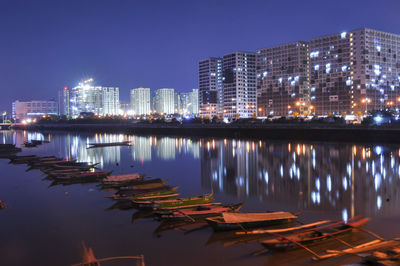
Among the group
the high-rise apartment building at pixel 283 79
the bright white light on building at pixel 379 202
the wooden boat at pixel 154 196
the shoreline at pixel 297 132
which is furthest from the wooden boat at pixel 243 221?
the high-rise apartment building at pixel 283 79

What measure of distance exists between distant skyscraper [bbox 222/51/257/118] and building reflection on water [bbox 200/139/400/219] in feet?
474

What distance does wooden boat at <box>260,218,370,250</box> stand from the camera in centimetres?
1210

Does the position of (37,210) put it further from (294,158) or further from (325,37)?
(325,37)

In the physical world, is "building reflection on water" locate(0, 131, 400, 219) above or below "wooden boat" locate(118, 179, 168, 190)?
below

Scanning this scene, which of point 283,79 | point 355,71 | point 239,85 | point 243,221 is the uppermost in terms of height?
point 283,79

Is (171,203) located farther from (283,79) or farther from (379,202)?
(283,79)

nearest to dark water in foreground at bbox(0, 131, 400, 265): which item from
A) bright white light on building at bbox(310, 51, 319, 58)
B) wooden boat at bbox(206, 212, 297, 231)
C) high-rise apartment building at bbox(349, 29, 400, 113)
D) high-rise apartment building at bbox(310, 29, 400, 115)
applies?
wooden boat at bbox(206, 212, 297, 231)

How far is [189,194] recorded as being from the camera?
73.4 feet

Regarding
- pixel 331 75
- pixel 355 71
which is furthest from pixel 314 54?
pixel 355 71

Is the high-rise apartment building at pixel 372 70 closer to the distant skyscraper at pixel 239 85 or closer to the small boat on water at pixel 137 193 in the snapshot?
the distant skyscraper at pixel 239 85

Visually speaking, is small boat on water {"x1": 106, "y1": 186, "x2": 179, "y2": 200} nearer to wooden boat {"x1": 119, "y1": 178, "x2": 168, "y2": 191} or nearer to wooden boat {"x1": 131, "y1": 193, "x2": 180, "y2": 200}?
wooden boat {"x1": 131, "y1": 193, "x2": 180, "y2": 200}

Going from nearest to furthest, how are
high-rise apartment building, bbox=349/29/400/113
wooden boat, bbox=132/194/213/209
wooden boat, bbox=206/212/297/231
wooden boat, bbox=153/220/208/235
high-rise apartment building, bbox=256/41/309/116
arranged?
wooden boat, bbox=206/212/297/231, wooden boat, bbox=153/220/208/235, wooden boat, bbox=132/194/213/209, high-rise apartment building, bbox=349/29/400/113, high-rise apartment building, bbox=256/41/309/116

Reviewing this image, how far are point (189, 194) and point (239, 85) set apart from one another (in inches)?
6648

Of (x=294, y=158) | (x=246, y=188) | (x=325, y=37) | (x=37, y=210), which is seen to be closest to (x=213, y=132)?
(x=294, y=158)
